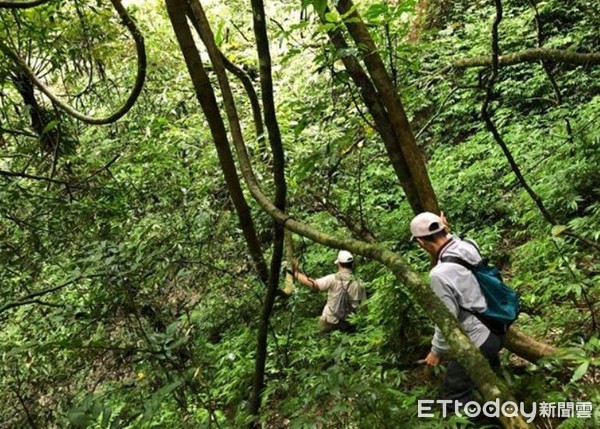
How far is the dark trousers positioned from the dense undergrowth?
8.4 inches

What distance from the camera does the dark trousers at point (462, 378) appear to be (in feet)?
9.73

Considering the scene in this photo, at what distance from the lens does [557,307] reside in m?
3.84

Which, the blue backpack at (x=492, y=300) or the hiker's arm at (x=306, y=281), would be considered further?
the hiker's arm at (x=306, y=281)

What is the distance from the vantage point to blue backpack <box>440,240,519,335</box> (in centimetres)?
292

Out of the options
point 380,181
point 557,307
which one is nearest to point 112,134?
point 380,181

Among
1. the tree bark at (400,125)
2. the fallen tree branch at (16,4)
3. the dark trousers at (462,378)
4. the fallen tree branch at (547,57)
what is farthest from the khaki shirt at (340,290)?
the fallen tree branch at (16,4)

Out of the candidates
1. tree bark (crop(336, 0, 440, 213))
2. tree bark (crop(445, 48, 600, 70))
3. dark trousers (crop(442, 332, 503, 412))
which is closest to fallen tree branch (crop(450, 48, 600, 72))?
tree bark (crop(445, 48, 600, 70))

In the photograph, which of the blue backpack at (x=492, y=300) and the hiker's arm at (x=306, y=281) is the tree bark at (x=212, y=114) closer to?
the hiker's arm at (x=306, y=281)

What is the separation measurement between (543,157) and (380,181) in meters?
2.98

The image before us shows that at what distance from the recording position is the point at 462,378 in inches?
119

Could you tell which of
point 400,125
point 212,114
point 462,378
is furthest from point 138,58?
point 462,378

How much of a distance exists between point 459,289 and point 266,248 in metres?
4.24

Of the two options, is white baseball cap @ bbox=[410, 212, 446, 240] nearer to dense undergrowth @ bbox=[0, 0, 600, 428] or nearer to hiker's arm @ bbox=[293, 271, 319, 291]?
dense undergrowth @ bbox=[0, 0, 600, 428]

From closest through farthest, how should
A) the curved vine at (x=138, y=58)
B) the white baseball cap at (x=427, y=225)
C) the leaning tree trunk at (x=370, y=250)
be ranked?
the leaning tree trunk at (x=370, y=250), the white baseball cap at (x=427, y=225), the curved vine at (x=138, y=58)
